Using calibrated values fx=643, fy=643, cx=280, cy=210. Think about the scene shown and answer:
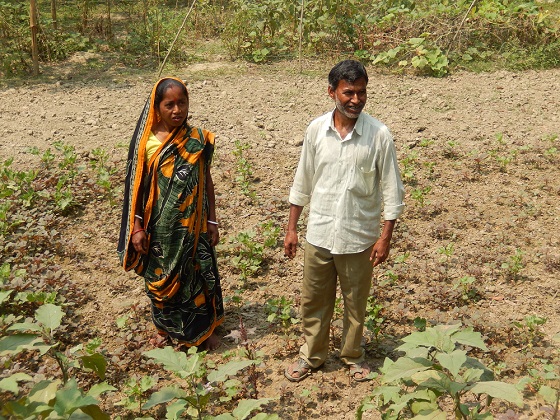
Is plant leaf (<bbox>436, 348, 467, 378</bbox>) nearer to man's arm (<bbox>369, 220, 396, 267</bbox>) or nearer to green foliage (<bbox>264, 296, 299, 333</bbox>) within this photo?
man's arm (<bbox>369, 220, 396, 267</bbox>)

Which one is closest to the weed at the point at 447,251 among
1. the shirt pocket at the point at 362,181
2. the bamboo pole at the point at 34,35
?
the shirt pocket at the point at 362,181

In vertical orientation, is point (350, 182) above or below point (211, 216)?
above

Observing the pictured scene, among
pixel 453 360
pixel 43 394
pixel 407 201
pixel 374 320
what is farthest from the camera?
pixel 407 201

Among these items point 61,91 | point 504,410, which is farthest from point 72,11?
point 504,410

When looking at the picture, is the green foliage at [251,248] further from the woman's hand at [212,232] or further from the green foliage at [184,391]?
the green foliage at [184,391]

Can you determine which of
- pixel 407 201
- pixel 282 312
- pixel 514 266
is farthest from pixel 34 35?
pixel 514 266

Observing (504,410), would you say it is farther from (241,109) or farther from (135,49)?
(135,49)

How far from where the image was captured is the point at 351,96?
9.73ft

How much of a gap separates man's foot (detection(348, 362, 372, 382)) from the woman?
0.92 m

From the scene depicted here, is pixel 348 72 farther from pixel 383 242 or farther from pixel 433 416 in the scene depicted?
pixel 433 416

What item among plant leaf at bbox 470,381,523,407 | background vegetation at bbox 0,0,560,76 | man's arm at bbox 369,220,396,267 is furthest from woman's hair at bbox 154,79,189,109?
background vegetation at bbox 0,0,560,76

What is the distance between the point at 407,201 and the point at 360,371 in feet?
7.32

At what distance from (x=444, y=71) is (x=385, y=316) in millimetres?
4837

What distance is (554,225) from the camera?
4.93 meters
